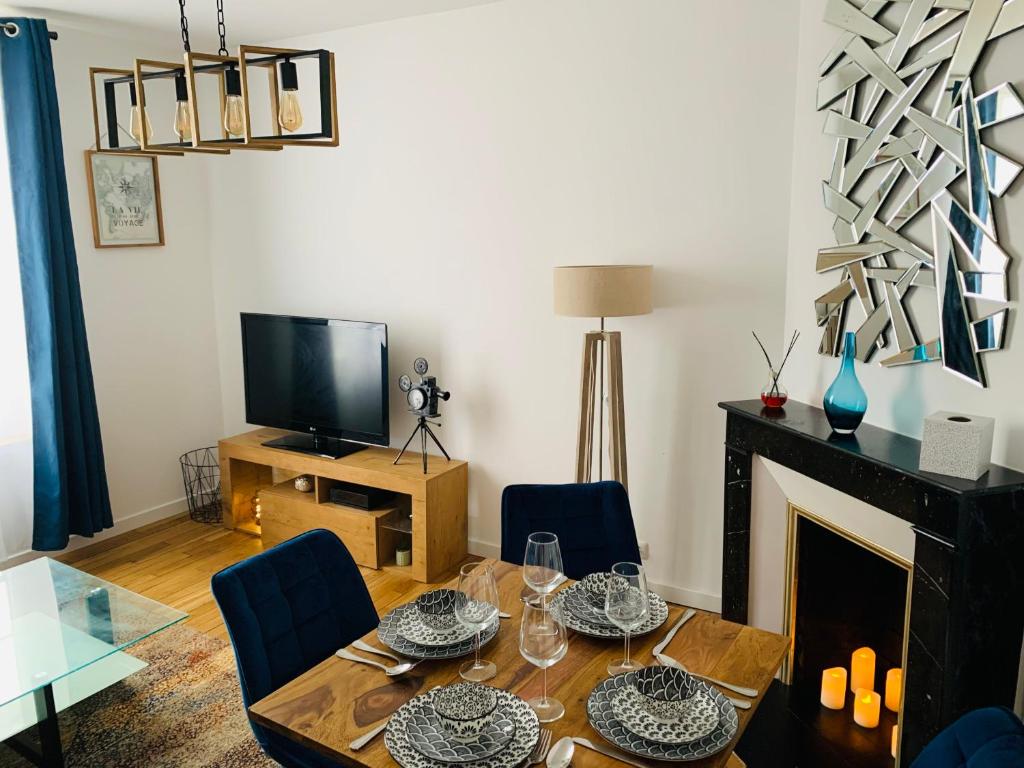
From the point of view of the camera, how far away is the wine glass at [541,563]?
1787mm

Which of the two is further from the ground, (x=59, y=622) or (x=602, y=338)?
(x=602, y=338)

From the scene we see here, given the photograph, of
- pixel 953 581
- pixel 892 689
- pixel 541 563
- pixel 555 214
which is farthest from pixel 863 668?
pixel 555 214

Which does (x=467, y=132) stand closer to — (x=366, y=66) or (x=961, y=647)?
(x=366, y=66)

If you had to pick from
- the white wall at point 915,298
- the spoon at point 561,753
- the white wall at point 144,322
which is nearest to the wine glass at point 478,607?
the spoon at point 561,753

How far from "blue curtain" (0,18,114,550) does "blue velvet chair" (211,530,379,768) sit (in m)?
2.42

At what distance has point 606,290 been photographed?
10.2 ft

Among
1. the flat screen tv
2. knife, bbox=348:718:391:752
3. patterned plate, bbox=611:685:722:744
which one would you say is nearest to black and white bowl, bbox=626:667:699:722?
patterned plate, bbox=611:685:722:744

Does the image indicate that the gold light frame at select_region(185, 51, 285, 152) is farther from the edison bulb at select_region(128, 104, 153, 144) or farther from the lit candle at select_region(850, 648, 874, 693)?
the lit candle at select_region(850, 648, 874, 693)

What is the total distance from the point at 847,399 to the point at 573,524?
2.92 ft

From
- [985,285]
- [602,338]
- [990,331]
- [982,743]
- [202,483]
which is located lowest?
[202,483]

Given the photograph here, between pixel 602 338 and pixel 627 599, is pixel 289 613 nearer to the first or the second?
pixel 627 599

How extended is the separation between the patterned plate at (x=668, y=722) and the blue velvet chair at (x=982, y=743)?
1.22 feet

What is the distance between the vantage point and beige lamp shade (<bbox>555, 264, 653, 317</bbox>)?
309cm

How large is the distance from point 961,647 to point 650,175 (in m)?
2.11
